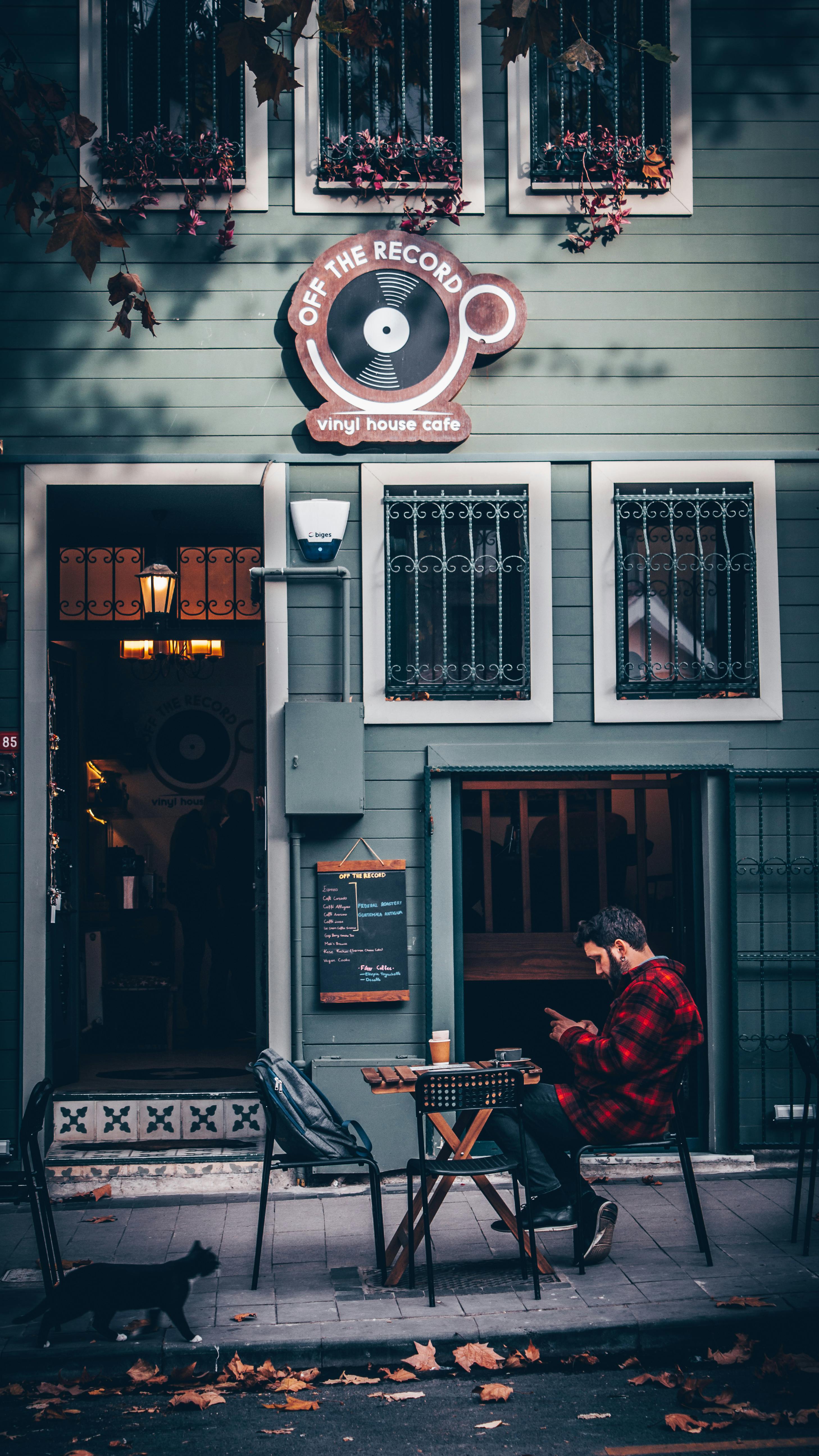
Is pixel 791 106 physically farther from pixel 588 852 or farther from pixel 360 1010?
pixel 360 1010

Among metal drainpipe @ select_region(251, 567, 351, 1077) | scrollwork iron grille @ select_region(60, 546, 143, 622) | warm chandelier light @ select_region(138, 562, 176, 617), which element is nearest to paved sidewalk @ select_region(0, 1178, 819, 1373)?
metal drainpipe @ select_region(251, 567, 351, 1077)

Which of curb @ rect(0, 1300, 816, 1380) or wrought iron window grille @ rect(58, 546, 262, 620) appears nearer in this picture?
curb @ rect(0, 1300, 816, 1380)

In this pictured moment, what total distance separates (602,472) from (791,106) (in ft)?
8.62

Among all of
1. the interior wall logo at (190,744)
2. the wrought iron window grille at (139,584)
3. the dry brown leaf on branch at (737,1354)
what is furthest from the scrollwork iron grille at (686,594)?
the interior wall logo at (190,744)

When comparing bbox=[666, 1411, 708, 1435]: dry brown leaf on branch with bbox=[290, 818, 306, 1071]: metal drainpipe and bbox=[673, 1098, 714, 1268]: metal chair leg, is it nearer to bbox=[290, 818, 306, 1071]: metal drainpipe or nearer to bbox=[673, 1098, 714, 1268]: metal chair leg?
bbox=[673, 1098, 714, 1268]: metal chair leg

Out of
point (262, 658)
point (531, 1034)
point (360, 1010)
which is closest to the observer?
point (360, 1010)

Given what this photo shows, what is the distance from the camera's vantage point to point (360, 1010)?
7.52m

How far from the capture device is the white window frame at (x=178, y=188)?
25.1ft

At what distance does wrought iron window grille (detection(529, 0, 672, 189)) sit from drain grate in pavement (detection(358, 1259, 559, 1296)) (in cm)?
625

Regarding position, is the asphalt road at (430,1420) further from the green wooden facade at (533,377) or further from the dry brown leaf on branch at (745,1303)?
the green wooden facade at (533,377)

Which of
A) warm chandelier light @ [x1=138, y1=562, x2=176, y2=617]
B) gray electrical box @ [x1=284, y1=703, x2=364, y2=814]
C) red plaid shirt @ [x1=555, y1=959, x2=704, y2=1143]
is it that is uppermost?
warm chandelier light @ [x1=138, y1=562, x2=176, y2=617]

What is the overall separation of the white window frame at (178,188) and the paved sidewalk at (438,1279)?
5.97 metres

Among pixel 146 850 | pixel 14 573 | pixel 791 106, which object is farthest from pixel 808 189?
pixel 146 850

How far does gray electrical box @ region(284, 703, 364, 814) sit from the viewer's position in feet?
24.5
